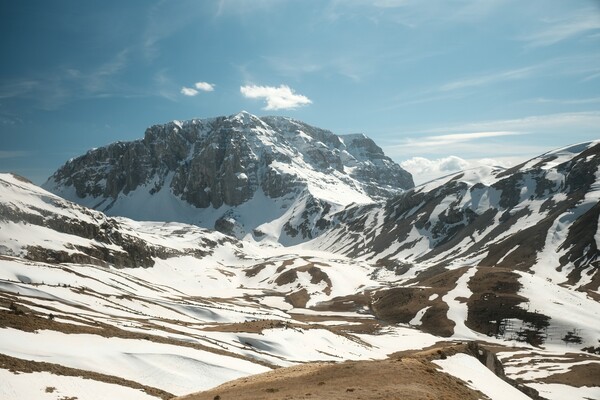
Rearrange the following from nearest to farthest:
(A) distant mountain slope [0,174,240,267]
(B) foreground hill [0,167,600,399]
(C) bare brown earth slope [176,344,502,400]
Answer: (C) bare brown earth slope [176,344,502,400] → (B) foreground hill [0,167,600,399] → (A) distant mountain slope [0,174,240,267]

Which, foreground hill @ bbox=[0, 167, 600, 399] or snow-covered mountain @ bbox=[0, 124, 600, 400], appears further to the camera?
snow-covered mountain @ bbox=[0, 124, 600, 400]

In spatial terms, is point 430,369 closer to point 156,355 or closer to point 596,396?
point 156,355

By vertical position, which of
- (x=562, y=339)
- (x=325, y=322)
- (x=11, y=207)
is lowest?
(x=325, y=322)

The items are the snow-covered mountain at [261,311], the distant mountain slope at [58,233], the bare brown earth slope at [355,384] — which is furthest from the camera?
the distant mountain slope at [58,233]

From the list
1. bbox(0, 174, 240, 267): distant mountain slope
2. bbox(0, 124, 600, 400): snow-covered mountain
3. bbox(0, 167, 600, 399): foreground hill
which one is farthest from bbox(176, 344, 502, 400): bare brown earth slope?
bbox(0, 174, 240, 267): distant mountain slope

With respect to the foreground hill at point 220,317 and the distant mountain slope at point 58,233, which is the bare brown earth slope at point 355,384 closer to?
the foreground hill at point 220,317

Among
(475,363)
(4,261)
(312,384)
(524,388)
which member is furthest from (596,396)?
(4,261)

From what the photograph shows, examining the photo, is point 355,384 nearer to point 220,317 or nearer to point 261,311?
point 220,317

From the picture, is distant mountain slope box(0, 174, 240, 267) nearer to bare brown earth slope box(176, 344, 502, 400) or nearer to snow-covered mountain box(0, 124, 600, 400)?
snow-covered mountain box(0, 124, 600, 400)

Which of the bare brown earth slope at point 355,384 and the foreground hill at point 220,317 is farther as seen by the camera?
the foreground hill at point 220,317

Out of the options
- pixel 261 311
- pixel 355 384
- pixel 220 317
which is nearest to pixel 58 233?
pixel 261 311

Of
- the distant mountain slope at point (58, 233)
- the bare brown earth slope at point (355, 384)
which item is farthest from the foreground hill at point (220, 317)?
the distant mountain slope at point (58, 233)

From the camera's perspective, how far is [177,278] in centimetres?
17088

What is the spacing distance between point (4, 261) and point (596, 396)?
102 metres
